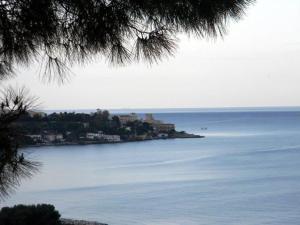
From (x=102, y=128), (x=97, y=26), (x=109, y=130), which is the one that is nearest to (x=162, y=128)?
(x=109, y=130)

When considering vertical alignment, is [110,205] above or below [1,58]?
below

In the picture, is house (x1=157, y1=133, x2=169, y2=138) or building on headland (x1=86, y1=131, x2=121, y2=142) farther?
house (x1=157, y1=133, x2=169, y2=138)

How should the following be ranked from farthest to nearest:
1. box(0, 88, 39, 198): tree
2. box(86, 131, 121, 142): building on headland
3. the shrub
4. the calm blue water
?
1. box(86, 131, 121, 142): building on headland
2. the calm blue water
3. the shrub
4. box(0, 88, 39, 198): tree

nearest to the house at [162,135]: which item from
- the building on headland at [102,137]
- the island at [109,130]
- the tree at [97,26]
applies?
the island at [109,130]

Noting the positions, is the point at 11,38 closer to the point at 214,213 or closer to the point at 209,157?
the point at 214,213

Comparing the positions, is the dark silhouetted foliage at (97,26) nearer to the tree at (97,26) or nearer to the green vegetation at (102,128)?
the tree at (97,26)

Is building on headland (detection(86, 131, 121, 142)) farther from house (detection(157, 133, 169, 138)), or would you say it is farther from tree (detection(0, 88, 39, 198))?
tree (detection(0, 88, 39, 198))

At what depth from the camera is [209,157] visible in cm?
3600

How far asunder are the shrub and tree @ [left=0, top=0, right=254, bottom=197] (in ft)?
31.6

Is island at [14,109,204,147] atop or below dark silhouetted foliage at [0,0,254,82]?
below

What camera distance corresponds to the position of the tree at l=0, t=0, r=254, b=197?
185 cm

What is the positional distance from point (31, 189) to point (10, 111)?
22.2 meters

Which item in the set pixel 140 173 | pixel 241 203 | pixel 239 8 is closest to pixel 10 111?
pixel 239 8

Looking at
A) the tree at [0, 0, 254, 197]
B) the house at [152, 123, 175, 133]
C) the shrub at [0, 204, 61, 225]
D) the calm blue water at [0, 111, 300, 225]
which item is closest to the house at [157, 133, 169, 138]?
the house at [152, 123, 175, 133]
